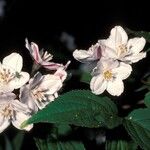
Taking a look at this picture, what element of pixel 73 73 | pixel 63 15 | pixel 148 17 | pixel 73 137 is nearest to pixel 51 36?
pixel 63 15

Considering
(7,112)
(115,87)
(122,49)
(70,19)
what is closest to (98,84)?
(115,87)

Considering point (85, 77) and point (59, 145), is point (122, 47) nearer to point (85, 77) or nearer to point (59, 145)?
point (85, 77)

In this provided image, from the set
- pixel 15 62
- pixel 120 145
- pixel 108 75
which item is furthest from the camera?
pixel 108 75

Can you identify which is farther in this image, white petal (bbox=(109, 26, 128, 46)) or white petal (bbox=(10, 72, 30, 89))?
white petal (bbox=(109, 26, 128, 46))

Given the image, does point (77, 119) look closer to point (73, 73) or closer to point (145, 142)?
point (145, 142)

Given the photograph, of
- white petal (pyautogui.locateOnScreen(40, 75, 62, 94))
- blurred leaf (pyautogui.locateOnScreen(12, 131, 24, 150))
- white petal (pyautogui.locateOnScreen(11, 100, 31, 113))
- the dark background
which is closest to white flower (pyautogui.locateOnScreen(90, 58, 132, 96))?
white petal (pyautogui.locateOnScreen(40, 75, 62, 94))

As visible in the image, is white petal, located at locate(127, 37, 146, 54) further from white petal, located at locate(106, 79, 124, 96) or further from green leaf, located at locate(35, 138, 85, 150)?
green leaf, located at locate(35, 138, 85, 150)
